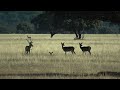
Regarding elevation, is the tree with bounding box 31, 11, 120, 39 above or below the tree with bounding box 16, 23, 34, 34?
above

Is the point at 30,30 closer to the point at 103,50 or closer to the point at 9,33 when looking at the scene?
the point at 9,33

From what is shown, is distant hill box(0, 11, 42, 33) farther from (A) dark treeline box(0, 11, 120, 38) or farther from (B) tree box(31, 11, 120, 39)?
(B) tree box(31, 11, 120, 39)

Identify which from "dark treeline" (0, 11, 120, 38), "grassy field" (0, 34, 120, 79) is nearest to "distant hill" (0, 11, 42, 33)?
"dark treeline" (0, 11, 120, 38)

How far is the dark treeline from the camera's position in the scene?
6.12 metres

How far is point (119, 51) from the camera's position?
8750 millimetres

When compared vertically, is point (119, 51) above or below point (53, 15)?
below

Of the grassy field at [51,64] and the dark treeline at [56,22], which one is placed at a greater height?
the dark treeline at [56,22]

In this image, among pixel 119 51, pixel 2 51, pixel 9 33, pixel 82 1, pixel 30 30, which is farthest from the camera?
pixel 119 51

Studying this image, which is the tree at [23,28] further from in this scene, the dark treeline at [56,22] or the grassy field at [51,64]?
the grassy field at [51,64]

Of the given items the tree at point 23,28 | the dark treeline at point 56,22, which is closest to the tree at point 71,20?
the dark treeline at point 56,22

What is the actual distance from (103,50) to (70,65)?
2.61 m

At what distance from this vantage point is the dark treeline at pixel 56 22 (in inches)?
241

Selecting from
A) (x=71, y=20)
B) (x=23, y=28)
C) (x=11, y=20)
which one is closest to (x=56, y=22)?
(x=71, y=20)
